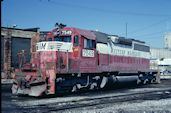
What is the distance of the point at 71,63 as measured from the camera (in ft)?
38.9

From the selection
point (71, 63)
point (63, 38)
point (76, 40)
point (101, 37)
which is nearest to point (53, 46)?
point (63, 38)

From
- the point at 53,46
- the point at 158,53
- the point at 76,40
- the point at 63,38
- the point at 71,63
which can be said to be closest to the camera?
the point at 53,46

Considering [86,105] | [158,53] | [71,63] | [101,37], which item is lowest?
[86,105]

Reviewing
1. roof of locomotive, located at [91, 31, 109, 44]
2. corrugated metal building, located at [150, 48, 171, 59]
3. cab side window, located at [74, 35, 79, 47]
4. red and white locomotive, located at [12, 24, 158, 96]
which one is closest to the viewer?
red and white locomotive, located at [12, 24, 158, 96]

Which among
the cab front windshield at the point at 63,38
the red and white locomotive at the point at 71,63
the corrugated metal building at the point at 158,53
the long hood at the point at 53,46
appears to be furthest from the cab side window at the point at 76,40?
the corrugated metal building at the point at 158,53

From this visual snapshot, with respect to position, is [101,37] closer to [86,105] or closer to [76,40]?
[76,40]

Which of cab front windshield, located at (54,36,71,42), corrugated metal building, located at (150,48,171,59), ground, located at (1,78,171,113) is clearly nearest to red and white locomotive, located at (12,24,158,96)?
cab front windshield, located at (54,36,71,42)

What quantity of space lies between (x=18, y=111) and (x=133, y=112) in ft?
12.5

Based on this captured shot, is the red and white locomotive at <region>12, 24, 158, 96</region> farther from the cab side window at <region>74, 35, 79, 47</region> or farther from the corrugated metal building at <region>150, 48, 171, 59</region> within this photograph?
the corrugated metal building at <region>150, 48, 171, 59</region>

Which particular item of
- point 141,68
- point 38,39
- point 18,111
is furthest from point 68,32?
point 38,39

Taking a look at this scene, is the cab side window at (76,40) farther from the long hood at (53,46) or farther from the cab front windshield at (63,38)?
the long hood at (53,46)

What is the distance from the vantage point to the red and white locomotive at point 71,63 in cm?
1073

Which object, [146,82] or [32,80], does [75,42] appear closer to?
[32,80]

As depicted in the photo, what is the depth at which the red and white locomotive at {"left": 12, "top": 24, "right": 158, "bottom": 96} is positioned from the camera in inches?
422
